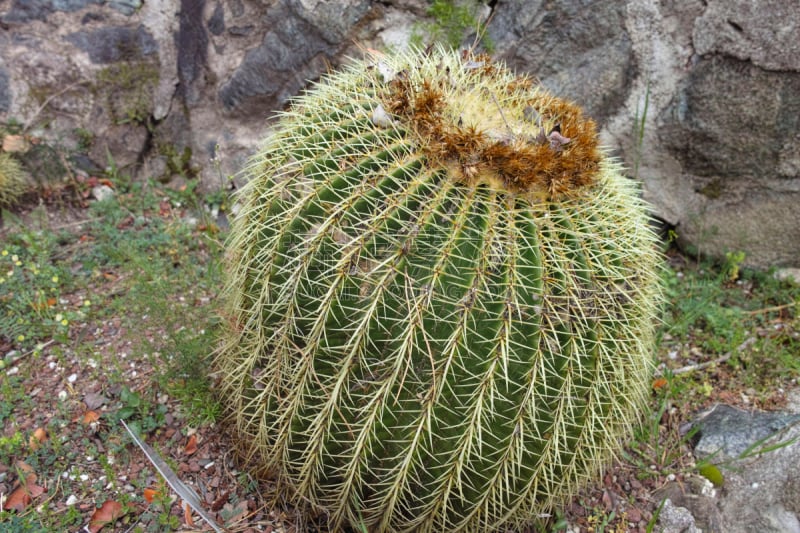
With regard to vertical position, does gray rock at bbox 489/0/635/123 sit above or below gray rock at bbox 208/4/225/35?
above

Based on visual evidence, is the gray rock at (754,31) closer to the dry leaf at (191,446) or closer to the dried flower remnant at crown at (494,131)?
the dried flower remnant at crown at (494,131)

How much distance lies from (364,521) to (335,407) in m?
0.44

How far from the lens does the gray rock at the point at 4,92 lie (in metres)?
3.69

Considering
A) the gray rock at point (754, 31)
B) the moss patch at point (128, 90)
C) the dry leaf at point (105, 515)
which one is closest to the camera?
the dry leaf at point (105, 515)

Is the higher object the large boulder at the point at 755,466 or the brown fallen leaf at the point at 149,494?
the large boulder at the point at 755,466

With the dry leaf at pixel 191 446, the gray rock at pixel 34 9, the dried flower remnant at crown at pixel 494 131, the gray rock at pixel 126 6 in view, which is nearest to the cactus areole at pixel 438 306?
the dried flower remnant at crown at pixel 494 131

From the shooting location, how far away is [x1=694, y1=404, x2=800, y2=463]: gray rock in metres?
2.65

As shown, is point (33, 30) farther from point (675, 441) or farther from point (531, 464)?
point (675, 441)

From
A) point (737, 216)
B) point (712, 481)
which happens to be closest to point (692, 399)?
point (712, 481)

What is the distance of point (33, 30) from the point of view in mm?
3762

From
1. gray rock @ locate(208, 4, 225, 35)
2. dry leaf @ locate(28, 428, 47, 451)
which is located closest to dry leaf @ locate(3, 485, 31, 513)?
dry leaf @ locate(28, 428, 47, 451)

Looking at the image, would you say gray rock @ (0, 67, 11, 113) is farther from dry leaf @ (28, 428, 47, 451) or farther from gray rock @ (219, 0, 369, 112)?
dry leaf @ (28, 428, 47, 451)

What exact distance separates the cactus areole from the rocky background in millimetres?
1714

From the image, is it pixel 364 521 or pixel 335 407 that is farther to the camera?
pixel 364 521
